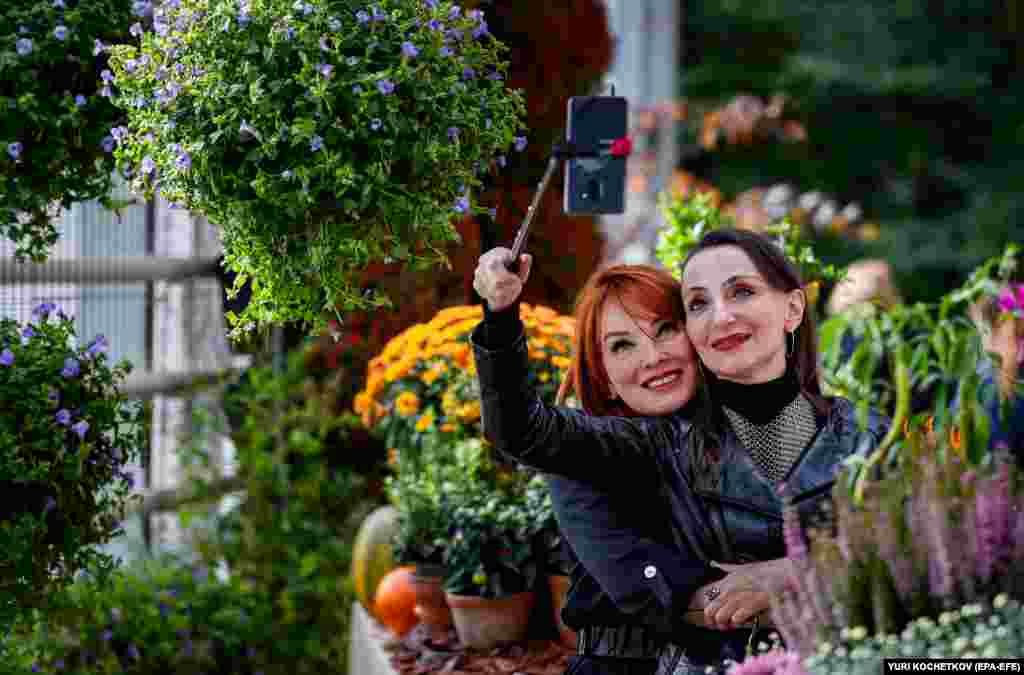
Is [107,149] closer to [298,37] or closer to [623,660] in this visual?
[298,37]

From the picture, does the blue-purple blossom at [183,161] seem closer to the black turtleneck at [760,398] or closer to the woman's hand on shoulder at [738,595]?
the black turtleneck at [760,398]

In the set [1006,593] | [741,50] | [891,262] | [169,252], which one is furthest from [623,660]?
[741,50]

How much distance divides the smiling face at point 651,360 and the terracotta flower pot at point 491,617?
46.7 inches

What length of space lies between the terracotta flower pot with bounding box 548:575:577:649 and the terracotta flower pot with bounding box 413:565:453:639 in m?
0.35

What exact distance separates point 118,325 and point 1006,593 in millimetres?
4213

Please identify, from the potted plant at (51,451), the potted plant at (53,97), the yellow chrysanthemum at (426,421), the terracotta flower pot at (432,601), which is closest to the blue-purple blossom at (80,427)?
the potted plant at (51,451)

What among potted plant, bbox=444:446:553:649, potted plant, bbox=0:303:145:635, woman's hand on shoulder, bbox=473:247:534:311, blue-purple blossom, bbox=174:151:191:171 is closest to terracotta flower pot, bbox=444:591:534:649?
potted plant, bbox=444:446:553:649

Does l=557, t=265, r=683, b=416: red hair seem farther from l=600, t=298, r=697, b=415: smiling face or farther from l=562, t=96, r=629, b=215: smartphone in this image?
l=562, t=96, r=629, b=215: smartphone

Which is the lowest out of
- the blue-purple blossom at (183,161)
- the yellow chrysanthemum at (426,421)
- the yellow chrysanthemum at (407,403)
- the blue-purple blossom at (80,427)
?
the yellow chrysanthemum at (426,421)

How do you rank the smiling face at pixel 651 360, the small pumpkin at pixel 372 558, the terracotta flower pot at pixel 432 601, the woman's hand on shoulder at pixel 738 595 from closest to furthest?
1. the woman's hand on shoulder at pixel 738 595
2. the smiling face at pixel 651 360
3. the terracotta flower pot at pixel 432 601
4. the small pumpkin at pixel 372 558

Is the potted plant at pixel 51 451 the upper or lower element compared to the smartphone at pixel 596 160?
lower

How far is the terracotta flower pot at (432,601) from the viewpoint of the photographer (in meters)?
3.91

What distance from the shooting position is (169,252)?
5918 millimetres

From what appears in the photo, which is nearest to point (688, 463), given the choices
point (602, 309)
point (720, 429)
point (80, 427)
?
point (720, 429)
